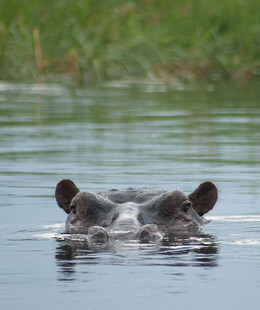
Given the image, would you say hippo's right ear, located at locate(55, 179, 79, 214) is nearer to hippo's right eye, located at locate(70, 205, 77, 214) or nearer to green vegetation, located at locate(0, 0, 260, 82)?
hippo's right eye, located at locate(70, 205, 77, 214)

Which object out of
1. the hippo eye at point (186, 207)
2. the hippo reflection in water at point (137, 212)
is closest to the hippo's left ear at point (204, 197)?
the hippo reflection in water at point (137, 212)

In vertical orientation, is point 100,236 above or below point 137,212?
below

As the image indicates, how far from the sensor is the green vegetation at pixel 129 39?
2908cm

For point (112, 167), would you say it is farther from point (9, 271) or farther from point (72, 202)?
point (9, 271)

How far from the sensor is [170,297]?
21.6ft

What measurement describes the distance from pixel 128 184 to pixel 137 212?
3.00 m

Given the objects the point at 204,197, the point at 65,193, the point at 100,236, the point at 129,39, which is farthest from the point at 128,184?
the point at 129,39

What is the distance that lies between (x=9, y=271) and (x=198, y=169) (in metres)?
6.11

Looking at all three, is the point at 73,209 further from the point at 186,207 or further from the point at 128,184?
the point at 128,184

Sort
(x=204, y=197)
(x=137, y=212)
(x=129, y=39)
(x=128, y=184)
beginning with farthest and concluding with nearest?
(x=129, y=39), (x=128, y=184), (x=204, y=197), (x=137, y=212)

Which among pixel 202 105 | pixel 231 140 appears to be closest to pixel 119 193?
pixel 231 140

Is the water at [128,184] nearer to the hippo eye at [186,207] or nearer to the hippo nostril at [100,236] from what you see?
the hippo nostril at [100,236]

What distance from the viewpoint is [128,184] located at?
38.5 ft

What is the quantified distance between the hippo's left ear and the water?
0.59 feet
